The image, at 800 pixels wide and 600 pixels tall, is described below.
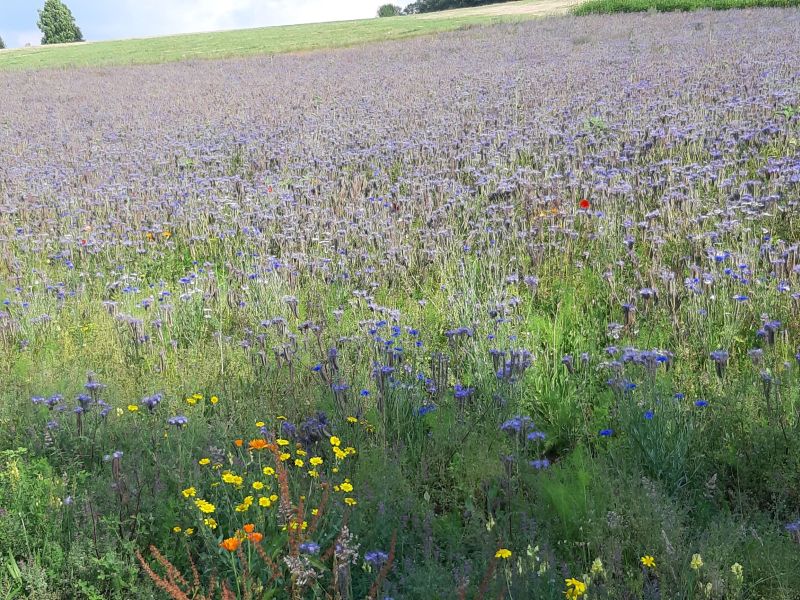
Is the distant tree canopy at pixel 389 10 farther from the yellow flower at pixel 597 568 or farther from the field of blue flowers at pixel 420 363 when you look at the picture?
the yellow flower at pixel 597 568

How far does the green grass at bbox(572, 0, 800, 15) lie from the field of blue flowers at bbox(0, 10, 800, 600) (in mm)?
22506

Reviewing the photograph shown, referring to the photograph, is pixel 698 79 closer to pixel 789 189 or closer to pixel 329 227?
pixel 789 189

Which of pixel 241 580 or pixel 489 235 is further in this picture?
pixel 489 235

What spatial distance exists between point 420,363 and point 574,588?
1821 millimetres

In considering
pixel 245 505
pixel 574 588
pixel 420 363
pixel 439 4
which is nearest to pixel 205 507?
pixel 245 505

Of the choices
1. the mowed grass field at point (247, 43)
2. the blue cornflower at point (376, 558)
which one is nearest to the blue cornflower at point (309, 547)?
the blue cornflower at point (376, 558)

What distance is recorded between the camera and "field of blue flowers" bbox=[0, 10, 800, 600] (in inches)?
96.0

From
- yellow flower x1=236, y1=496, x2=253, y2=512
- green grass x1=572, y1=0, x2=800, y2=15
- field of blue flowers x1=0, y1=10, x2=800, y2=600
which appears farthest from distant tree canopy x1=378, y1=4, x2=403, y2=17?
yellow flower x1=236, y1=496, x2=253, y2=512

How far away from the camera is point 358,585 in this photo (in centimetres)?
243

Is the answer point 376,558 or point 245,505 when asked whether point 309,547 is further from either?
point 245,505

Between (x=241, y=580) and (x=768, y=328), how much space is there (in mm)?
2328

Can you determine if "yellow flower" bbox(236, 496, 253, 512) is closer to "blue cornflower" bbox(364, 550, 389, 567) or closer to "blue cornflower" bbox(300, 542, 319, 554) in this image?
"blue cornflower" bbox(300, 542, 319, 554)

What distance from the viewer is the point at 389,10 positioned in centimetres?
7619

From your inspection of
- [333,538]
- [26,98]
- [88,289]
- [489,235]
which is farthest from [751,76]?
[26,98]
